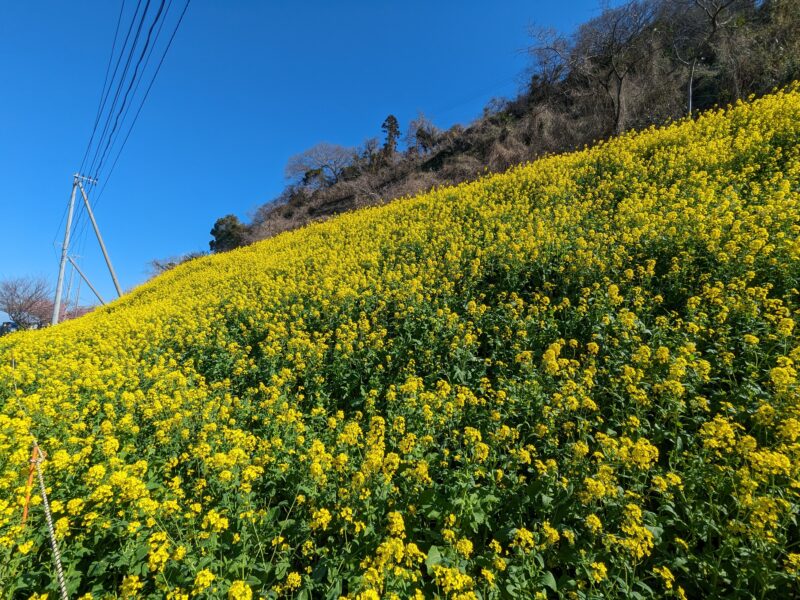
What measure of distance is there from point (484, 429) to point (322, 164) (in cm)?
4439

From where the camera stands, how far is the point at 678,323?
4445 mm

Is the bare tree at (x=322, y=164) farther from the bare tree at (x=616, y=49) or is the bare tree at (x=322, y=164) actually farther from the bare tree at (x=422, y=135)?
the bare tree at (x=616, y=49)

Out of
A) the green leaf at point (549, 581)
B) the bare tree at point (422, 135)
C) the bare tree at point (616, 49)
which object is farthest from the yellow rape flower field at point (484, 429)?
the bare tree at point (422, 135)

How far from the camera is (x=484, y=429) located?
4090 millimetres

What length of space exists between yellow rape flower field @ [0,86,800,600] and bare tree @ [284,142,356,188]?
3691cm

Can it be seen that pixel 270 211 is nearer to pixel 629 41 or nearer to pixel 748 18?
pixel 629 41

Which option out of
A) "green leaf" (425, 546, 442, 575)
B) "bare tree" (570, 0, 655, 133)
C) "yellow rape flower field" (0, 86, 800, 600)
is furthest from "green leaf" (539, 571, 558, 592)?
"bare tree" (570, 0, 655, 133)

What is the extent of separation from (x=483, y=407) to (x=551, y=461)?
143 centimetres

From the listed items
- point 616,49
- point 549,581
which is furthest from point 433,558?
point 616,49

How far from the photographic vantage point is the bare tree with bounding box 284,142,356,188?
42.4m

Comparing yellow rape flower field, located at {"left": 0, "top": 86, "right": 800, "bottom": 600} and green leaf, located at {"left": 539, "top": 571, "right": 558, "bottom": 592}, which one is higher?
yellow rape flower field, located at {"left": 0, "top": 86, "right": 800, "bottom": 600}

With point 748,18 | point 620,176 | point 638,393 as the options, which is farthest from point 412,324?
point 748,18

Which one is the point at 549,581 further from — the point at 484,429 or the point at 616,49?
the point at 616,49

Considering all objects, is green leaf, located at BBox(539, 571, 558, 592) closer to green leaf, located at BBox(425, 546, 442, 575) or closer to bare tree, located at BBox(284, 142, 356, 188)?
green leaf, located at BBox(425, 546, 442, 575)
